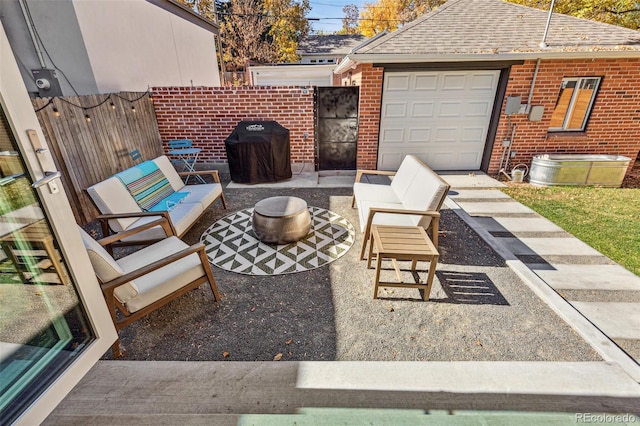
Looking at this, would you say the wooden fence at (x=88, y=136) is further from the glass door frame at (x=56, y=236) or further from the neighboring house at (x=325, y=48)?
the neighboring house at (x=325, y=48)

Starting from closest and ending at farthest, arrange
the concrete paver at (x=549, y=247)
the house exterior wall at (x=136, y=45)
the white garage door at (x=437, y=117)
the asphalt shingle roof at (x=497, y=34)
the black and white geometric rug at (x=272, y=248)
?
the black and white geometric rug at (x=272, y=248) < the concrete paver at (x=549, y=247) < the house exterior wall at (x=136, y=45) < the asphalt shingle roof at (x=497, y=34) < the white garage door at (x=437, y=117)

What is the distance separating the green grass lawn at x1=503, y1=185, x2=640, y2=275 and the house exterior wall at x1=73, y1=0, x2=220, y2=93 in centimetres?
885

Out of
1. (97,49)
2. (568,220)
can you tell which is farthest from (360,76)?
(97,49)

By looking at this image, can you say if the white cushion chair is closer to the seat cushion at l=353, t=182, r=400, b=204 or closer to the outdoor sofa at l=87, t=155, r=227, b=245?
the outdoor sofa at l=87, t=155, r=227, b=245

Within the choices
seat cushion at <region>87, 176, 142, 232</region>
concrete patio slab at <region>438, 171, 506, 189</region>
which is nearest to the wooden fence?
seat cushion at <region>87, 176, 142, 232</region>

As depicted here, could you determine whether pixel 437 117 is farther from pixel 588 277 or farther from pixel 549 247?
pixel 588 277

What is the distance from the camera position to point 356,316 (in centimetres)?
282

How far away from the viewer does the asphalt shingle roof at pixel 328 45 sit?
19.7m

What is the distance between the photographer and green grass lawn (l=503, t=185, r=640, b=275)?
3.88 m

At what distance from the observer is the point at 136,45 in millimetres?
7012

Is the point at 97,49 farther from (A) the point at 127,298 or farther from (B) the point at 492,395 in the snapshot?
(B) the point at 492,395

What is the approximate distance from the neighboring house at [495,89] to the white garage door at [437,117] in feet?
0.07

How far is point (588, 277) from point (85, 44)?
28.8ft

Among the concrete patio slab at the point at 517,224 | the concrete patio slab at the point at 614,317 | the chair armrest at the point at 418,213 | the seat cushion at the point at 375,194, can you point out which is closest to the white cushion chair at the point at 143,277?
the chair armrest at the point at 418,213
